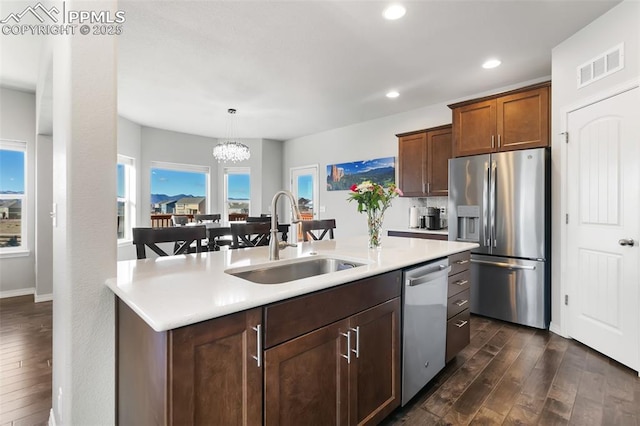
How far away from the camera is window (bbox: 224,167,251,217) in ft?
22.3

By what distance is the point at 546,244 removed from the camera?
3.06m

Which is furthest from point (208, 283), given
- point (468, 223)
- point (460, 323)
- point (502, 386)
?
point (468, 223)

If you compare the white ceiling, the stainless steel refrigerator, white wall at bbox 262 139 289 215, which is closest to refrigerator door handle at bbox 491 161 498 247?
the stainless steel refrigerator

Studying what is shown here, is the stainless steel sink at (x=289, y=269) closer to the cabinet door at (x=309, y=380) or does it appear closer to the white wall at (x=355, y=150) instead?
the cabinet door at (x=309, y=380)

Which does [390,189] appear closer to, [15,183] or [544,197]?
[544,197]

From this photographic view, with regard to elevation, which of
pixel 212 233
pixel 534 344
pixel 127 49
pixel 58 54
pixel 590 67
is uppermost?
pixel 127 49

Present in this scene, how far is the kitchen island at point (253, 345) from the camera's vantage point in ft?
2.99

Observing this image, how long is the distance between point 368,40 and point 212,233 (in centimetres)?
239

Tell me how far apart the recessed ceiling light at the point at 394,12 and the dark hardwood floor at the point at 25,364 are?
3535 millimetres

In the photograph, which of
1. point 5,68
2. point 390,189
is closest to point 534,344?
point 390,189

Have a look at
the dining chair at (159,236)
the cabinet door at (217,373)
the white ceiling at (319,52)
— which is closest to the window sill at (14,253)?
the white ceiling at (319,52)

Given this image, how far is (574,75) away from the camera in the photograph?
2783 millimetres

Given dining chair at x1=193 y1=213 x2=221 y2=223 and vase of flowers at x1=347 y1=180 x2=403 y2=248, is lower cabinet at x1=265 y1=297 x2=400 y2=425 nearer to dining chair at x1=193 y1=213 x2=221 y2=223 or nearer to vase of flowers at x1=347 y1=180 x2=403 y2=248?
vase of flowers at x1=347 y1=180 x2=403 y2=248

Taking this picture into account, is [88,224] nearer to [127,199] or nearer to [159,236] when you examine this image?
[159,236]
